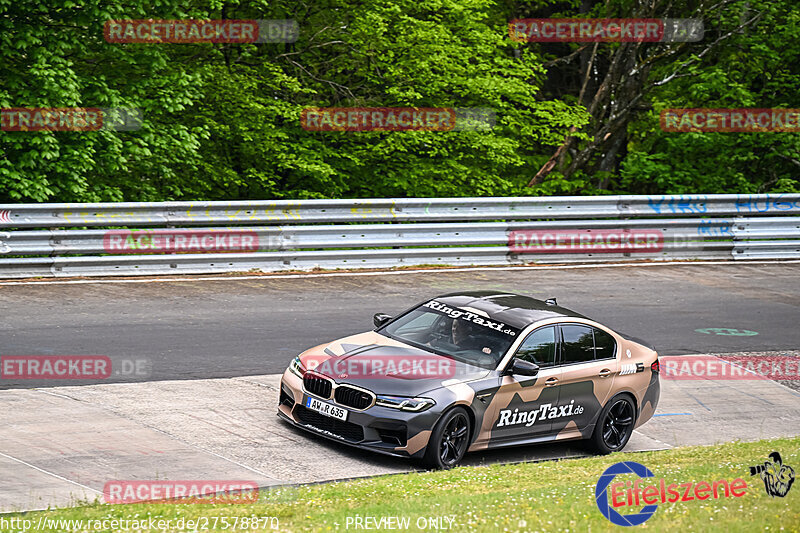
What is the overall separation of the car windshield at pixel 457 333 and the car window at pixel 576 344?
64 centimetres

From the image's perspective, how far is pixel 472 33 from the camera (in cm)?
2067

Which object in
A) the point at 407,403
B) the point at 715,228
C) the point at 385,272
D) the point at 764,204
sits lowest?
the point at 407,403

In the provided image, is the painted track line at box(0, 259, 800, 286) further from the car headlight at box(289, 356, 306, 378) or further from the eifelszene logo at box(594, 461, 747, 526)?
the eifelszene logo at box(594, 461, 747, 526)

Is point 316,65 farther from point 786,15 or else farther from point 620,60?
point 786,15

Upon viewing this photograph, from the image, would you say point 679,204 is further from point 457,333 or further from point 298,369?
point 298,369

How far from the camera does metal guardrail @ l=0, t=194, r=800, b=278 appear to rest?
15.6m

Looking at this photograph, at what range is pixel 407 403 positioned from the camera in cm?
892
